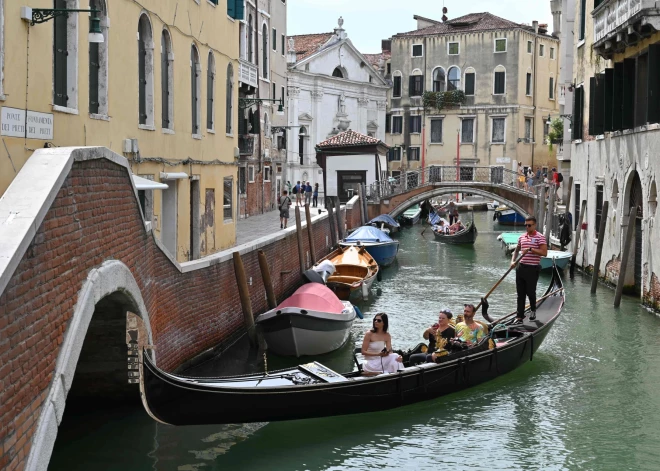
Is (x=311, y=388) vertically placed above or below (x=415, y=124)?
below

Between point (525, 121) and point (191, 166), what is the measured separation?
24.4 metres

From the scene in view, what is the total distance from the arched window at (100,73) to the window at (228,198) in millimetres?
5432

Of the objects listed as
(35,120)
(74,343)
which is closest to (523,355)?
(35,120)

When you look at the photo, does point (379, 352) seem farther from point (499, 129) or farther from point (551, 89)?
point (551, 89)

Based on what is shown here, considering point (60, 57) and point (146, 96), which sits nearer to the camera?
point (60, 57)

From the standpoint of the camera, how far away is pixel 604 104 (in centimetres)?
1372

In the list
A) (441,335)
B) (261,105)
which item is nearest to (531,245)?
(441,335)

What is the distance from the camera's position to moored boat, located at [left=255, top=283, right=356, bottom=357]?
9.20 metres

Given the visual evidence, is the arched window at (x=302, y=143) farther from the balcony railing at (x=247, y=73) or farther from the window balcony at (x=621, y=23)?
the window balcony at (x=621, y=23)

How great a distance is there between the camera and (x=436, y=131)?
3503 cm

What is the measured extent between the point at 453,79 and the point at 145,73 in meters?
26.0

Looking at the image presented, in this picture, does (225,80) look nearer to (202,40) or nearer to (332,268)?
(202,40)

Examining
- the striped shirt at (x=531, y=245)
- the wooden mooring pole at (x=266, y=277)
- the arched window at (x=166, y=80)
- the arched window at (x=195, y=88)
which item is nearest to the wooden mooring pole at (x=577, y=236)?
the striped shirt at (x=531, y=245)

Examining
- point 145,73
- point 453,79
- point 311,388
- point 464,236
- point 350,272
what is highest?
point 453,79
